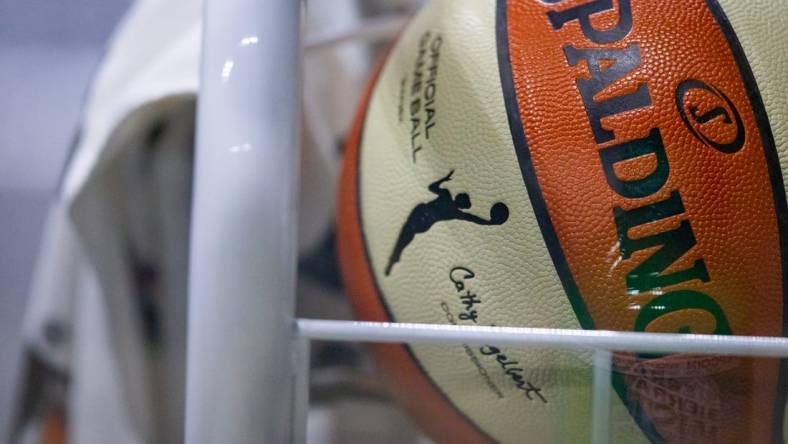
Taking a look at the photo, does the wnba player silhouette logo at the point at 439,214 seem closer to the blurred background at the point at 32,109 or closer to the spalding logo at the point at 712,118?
the spalding logo at the point at 712,118

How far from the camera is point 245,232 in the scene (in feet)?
0.95

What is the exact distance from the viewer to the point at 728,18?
1.09ft

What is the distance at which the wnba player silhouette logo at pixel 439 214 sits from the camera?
333 mm

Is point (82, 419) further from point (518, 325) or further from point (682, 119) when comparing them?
point (682, 119)

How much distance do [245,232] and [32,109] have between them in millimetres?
779

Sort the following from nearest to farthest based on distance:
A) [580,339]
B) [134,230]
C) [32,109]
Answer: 1. [580,339]
2. [134,230]
3. [32,109]

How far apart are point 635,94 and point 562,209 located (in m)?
0.07

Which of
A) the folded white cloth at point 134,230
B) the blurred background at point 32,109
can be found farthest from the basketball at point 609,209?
the blurred background at point 32,109

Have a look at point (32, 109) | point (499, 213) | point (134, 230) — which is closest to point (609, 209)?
point (499, 213)

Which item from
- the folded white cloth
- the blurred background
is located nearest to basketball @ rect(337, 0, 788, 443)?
the folded white cloth

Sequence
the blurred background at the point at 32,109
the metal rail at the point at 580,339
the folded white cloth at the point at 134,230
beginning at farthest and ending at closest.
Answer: the blurred background at the point at 32,109
the folded white cloth at the point at 134,230
the metal rail at the point at 580,339

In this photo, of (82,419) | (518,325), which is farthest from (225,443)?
(82,419)

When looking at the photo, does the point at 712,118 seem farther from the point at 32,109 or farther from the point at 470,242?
the point at 32,109
